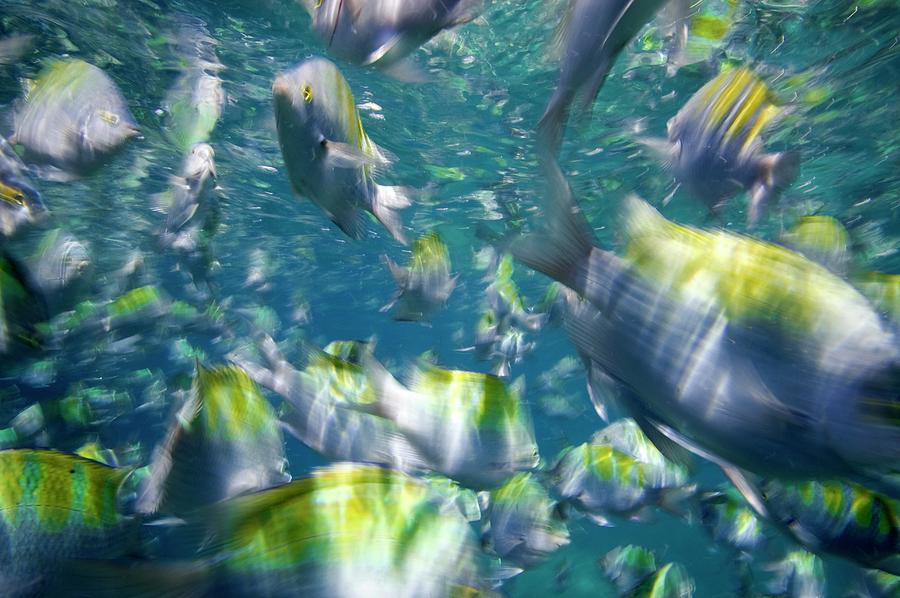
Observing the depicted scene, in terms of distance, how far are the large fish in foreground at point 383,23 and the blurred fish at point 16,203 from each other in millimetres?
3127

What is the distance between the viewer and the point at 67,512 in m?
2.04

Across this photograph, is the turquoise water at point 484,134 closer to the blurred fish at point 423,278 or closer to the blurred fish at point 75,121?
the blurred fish at point 423,278

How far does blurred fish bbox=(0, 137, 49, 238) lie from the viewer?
Answer: 143 inches

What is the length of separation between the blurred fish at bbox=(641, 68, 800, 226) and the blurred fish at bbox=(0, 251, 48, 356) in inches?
143

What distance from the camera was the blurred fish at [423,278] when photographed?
4340mm

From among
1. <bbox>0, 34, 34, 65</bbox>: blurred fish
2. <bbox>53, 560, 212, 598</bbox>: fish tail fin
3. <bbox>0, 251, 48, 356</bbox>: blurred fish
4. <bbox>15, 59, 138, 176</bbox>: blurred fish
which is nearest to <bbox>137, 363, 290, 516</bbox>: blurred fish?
<bbox>53, 560, 212, 598</bbox>: fish tail fin

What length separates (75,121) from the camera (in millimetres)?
3150

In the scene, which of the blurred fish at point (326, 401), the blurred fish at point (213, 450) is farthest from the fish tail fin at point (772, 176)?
the blurred fish at point (213, 450)

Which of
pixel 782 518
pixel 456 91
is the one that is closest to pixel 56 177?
pixel 782 518

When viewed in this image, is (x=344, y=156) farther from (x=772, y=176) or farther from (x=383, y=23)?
(x=772, y=176)

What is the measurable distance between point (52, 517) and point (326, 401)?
1.22 metres

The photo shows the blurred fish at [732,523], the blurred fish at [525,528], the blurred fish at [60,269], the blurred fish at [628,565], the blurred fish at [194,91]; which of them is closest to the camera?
the blurred fish at [525,528]

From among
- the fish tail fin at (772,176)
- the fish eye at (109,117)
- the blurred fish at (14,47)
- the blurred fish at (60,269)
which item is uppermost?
the fish tail fin at (772,176)

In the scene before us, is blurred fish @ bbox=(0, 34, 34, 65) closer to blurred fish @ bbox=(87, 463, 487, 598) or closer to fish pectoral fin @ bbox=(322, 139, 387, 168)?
fish pectoral fin @ bbox=(322, 139, 387, 168)
